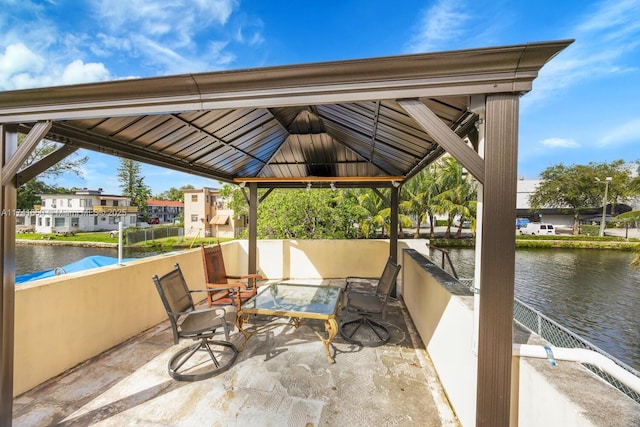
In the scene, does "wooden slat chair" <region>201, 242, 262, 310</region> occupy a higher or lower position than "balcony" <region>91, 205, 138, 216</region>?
lower

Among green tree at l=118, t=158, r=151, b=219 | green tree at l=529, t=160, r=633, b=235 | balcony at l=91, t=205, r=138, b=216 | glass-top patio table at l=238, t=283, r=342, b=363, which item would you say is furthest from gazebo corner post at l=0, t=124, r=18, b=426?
green tree at l=118, t=158, r=151, b=219

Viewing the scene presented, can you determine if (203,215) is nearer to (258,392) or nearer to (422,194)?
(422,194)

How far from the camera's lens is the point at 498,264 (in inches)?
62.6

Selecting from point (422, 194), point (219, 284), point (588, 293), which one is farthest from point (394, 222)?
point (422, 194)

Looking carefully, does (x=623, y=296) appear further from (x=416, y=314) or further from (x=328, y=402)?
(x=328, y=402)

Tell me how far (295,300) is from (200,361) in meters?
1.33

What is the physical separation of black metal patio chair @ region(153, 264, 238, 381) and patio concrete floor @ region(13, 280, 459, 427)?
0.40 ft

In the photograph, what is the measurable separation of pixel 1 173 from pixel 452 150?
3.47 m

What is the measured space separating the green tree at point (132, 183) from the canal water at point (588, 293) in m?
37.1

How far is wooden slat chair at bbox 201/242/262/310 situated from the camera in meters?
3.72

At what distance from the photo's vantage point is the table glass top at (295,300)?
3.29m

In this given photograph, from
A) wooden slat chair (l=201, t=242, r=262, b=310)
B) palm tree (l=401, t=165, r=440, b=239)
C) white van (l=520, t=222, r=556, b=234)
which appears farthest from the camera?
white van (l=520, t=222, r=556, b=234)

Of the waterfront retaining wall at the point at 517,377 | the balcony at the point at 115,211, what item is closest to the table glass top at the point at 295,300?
the waterfront retaining wall at the point at 517,377

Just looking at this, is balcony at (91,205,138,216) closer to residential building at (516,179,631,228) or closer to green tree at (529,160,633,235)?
residential building at (516,179,631,228)
